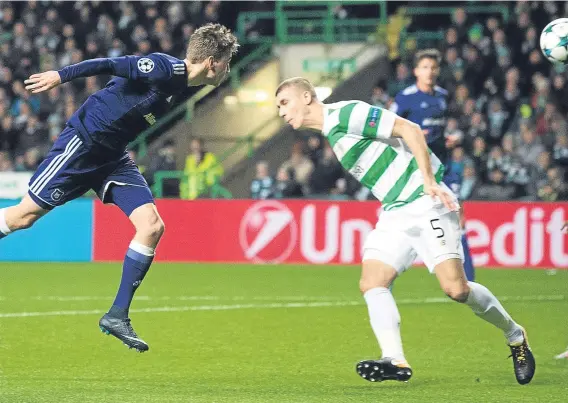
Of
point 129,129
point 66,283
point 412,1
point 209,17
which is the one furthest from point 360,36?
point 129,129

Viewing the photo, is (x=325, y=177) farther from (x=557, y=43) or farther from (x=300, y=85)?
(x=300, y=85)

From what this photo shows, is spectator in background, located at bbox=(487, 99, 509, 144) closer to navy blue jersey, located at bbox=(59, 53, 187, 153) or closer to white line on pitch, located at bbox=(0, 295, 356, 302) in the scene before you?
white line on pitch, located at bbox=(0, 295, 356, 302)

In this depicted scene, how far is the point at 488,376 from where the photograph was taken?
286 inches

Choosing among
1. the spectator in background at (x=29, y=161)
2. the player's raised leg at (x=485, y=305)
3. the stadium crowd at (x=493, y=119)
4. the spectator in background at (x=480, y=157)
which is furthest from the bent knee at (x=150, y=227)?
the spectator in background at (x=29, y=161)

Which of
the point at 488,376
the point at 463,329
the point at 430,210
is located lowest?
the point at 463,329

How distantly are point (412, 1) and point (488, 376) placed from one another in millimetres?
15540

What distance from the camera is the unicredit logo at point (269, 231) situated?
16.3 meters

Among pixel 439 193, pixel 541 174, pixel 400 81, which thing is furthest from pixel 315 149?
pixel 439 193

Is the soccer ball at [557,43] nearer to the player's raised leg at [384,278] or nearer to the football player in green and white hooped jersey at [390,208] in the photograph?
the football player in green and white hooped jersey at [390,208]

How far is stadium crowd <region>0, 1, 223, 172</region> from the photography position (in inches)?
835

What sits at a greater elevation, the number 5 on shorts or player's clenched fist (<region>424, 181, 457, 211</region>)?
player's clenched fist (<region>424, 181, 457, 211</region>)

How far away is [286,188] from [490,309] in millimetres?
10800

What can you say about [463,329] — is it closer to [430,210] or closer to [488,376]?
[488,376]

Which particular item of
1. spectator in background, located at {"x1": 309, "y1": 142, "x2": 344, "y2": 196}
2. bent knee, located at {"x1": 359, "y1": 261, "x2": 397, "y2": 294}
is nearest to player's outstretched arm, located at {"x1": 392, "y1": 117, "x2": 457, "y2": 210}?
bent knee, located at {"x1": 359, "y1": 261, "x2": 397, "y2": 294}
